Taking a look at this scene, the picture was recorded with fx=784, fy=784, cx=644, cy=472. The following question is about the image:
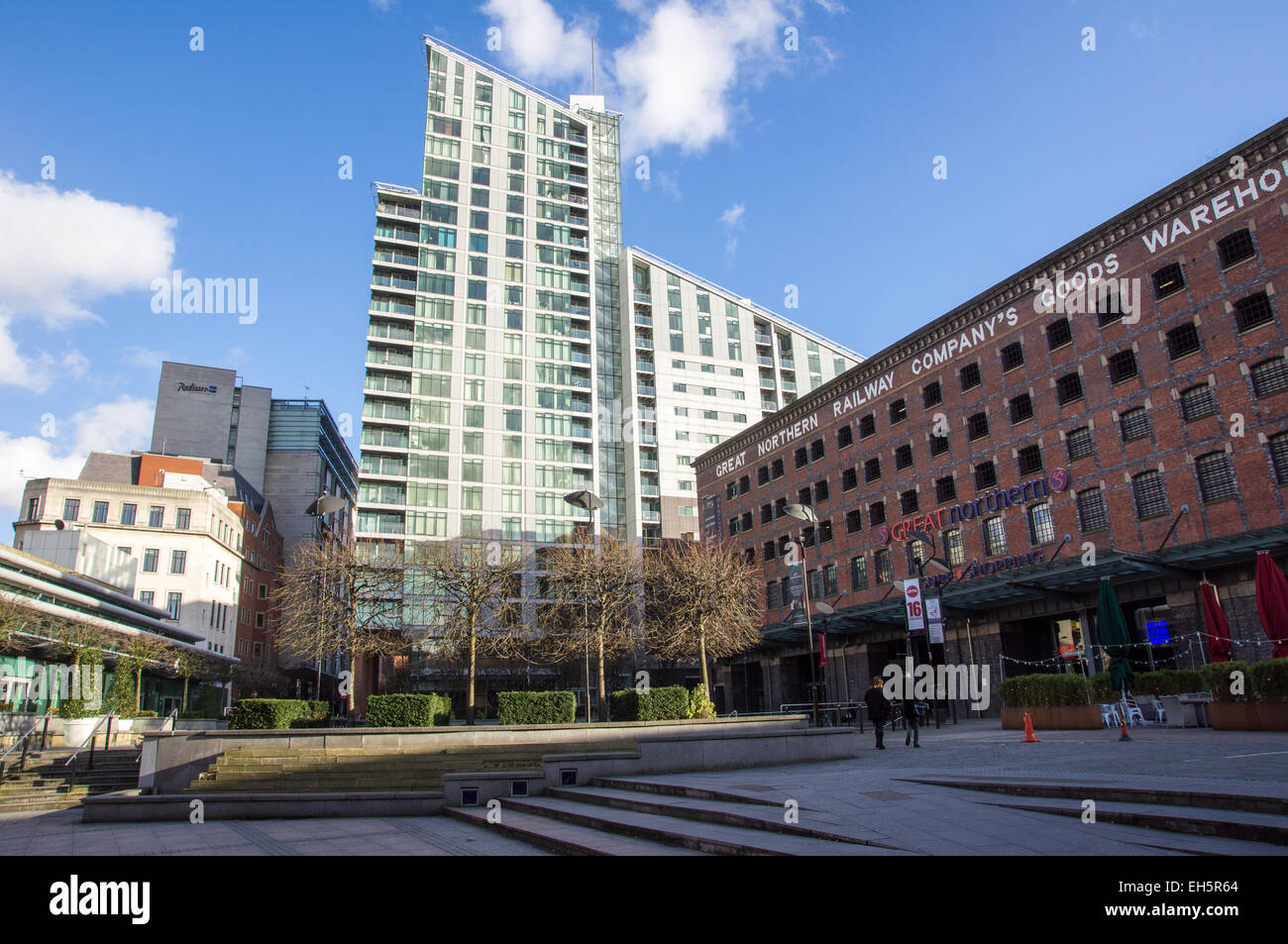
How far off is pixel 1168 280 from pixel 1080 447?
6770 millimetres

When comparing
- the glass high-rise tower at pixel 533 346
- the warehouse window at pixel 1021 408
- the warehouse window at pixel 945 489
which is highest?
the glass high-rise tower at pixel 533 346

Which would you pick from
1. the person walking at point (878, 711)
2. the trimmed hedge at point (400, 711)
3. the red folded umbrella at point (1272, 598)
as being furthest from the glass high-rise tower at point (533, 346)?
the red folded umbrella at point (1272, 598)

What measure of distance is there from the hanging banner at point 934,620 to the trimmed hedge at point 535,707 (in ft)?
39.9

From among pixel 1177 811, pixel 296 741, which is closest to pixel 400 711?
pixel 296 741

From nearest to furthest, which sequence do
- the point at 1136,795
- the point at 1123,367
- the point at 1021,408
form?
the point at 1136,795 → the point at 1123,367 → the point at 1021,408

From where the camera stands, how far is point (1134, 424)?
2925 centimetres

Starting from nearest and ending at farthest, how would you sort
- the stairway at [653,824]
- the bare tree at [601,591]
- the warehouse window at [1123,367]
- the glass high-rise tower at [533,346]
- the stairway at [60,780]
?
1. the stairway at [653,824]
2. the stairway at [60,780]
3. the warehouse window at [1123,367]
4. the bare tree at [601,591]
5. the glass high-rise tower at [533,346]

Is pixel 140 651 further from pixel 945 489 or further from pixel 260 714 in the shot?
pixel 945 489

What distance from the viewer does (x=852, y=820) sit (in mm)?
7766

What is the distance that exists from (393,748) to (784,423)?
37621mm

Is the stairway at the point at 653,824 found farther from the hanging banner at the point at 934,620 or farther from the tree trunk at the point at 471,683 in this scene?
the hanging banner at the point at 934,620

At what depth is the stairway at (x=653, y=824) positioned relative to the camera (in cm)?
700

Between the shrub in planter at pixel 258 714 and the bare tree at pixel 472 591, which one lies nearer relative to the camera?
the shrub in planter at pixel 258 714

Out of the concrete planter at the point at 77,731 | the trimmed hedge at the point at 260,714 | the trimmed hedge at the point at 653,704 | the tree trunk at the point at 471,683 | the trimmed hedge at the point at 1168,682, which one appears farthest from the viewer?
the tree trunk at the point at 471,683
